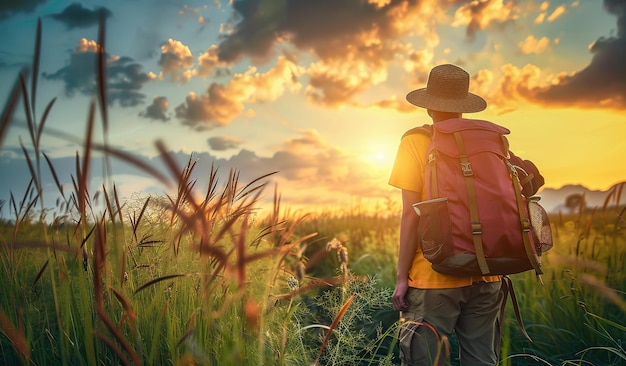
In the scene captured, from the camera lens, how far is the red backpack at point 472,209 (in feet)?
9.24

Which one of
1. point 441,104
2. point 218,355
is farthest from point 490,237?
point 218,355

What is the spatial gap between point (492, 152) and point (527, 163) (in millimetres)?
454

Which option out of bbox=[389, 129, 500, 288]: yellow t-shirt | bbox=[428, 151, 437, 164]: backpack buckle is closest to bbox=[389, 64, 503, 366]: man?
bbox=[389, 129, 500, 288]: yellow t-shirt

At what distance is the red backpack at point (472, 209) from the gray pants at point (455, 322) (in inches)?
8.2

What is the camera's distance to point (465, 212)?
2836 mm

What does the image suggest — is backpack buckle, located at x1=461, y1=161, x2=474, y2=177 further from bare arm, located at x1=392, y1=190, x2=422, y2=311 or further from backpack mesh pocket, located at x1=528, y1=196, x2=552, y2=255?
backpack mesh pocket, located at x1=528, y1=196, x2=552, y2=255

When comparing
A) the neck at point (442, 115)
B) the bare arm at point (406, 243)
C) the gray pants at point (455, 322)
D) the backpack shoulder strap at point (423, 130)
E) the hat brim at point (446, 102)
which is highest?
the hat brim at point (446, 102)

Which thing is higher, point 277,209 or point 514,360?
point 277,209

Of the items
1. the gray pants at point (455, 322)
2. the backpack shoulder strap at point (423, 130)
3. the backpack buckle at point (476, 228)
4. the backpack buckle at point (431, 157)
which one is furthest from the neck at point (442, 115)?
the gray pants at point (455, 322)

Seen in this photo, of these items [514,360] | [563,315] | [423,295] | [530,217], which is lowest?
[514,360]

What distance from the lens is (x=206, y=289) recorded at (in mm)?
1594

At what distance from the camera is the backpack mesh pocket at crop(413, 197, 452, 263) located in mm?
2805

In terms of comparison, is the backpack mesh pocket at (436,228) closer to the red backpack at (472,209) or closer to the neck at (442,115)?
the red backpack at (472,209)

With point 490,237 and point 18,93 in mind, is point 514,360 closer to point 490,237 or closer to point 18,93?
point 490,237
